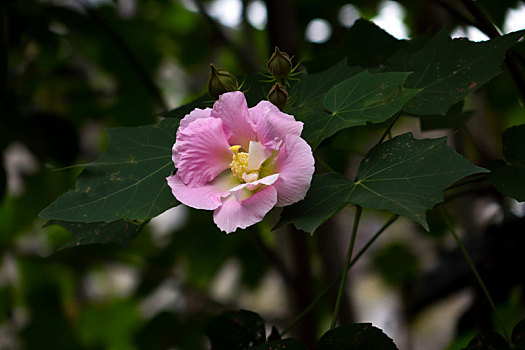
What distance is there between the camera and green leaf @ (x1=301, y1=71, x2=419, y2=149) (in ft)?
1.53

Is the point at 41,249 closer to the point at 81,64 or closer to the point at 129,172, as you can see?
the point at 81,64

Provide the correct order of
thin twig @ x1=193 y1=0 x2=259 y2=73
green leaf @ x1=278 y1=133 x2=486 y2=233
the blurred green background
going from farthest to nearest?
thin twig @ x1=193 y1=0 x2=259 y2=73, the blurred green background, green leaf @ x1=278 y1=133 x2=486 y2=233

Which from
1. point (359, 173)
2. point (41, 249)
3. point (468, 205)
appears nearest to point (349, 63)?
point (359, 173)

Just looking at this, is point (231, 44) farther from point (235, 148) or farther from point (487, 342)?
point (487, 342)

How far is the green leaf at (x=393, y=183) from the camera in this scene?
1.28ft

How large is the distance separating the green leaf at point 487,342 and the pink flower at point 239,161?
25 cm

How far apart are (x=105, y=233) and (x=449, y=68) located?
15.8 inches

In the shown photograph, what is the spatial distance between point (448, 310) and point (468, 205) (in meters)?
1.95

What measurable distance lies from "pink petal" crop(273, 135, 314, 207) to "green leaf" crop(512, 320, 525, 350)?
293mm

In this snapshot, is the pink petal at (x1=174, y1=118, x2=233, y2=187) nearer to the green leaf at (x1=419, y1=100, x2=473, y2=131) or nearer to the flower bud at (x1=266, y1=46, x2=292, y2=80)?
the flower bud at (x1=266, y1=46, x2=292, y2=80)

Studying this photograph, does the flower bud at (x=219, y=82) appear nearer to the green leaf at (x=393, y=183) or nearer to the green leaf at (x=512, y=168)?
the green leaf at (x=393, y=183)

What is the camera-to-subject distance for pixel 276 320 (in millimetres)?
1237

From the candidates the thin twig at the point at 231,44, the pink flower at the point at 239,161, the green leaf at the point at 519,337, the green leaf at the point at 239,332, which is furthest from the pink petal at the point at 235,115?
the thin twig at the point at 231,44

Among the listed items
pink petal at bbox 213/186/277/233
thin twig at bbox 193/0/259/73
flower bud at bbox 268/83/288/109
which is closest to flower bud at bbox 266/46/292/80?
flower bud at bbox 268/83/288/109
